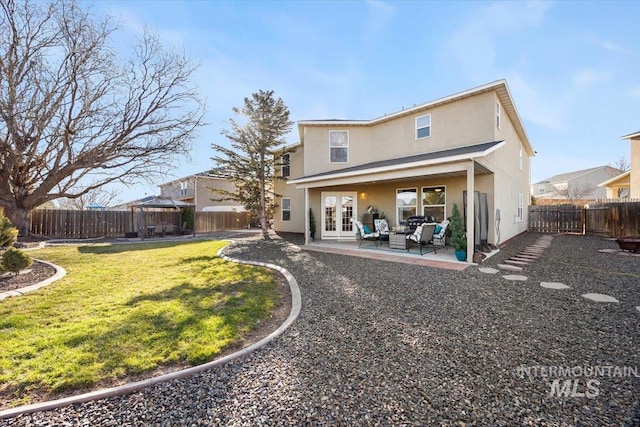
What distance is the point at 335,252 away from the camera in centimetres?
1006

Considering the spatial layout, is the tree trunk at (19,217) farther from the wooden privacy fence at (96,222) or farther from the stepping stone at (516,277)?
the stepping stone at (516,277)

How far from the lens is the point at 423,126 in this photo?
1151 cm

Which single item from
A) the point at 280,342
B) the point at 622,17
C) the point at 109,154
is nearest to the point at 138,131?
the point at 109,154

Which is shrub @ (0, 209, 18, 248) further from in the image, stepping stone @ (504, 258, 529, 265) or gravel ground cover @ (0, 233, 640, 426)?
stepping stone @ (504, 258, 529, 265)

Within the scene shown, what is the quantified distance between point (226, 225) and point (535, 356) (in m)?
22.5

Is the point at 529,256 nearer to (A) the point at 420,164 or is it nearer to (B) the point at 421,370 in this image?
(A) the point at 420,164

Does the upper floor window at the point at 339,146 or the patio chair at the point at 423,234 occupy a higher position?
the upper floor window at the point at 339,146

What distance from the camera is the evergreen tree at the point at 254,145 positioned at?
1509 centimetres

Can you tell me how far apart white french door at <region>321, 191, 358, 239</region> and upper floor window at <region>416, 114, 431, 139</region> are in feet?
13.1

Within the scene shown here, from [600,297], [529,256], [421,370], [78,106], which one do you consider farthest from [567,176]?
[78,106]

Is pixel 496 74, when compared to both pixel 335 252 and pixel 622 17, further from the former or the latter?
pixel 335 252

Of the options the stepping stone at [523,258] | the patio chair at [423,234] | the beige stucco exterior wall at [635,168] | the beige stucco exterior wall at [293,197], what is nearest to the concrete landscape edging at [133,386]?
the patio chair at [423,234]

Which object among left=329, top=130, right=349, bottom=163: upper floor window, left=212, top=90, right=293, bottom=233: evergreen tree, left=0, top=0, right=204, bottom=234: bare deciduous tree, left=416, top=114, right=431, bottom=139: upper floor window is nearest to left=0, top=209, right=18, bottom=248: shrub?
left=0, top=0, right=204, bottom=234: bare deciduous tree

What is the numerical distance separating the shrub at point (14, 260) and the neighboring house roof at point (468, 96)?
36.2ft
